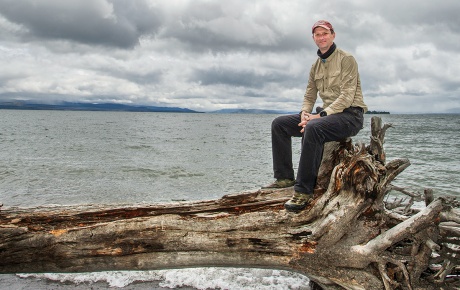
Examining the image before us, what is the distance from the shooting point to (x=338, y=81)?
255 inches

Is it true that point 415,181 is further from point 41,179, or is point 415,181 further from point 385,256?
point 41,179

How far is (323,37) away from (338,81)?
2.61ft

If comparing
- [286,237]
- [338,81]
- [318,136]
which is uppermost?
[338,81]

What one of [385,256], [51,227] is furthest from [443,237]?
[51,227]

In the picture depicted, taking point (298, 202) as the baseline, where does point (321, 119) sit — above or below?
above

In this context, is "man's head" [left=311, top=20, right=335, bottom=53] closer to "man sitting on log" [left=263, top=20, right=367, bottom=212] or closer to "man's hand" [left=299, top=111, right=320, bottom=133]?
"man sitting on log" [left=263, top=20, right=367, bottom=212]

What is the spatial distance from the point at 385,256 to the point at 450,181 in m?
16.9

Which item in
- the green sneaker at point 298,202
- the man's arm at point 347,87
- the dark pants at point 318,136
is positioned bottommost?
the green sneaker at point 298,202

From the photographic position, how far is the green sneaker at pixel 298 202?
590 centimetres

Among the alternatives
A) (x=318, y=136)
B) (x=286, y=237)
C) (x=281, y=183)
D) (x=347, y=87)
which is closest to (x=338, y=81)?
(x=347, y=87)

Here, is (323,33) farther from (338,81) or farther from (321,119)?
(321,119)

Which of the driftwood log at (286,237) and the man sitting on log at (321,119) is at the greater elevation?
the man sitting on log at (321,119)

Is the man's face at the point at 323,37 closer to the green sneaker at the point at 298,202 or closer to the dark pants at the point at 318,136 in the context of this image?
the dark pants at the point at 318,136

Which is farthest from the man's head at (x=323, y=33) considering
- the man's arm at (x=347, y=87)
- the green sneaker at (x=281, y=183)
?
the green sneaker at (x=281, y=183)
